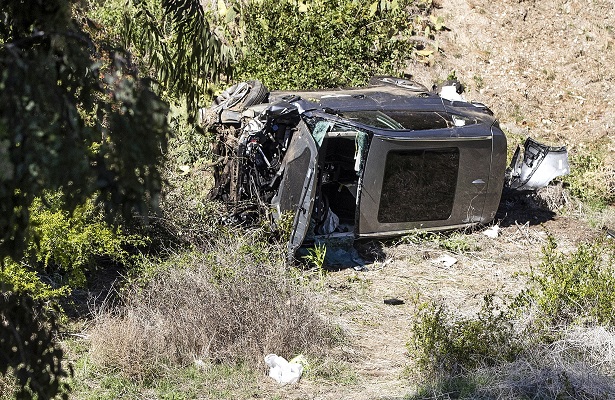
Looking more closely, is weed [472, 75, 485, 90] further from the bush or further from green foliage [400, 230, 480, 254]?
the bush

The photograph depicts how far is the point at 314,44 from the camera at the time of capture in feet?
42.5

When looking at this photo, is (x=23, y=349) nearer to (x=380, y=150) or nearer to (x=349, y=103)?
(x=380, y=150)

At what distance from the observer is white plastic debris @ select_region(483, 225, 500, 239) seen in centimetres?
1056

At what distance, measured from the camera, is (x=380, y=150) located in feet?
30.2

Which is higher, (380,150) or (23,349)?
(23,349)

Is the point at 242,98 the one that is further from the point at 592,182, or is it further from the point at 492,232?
the point at 592,182

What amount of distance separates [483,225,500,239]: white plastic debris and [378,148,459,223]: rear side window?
0.78 m

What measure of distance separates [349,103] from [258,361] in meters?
4.00

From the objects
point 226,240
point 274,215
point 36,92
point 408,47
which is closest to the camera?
point 36,92

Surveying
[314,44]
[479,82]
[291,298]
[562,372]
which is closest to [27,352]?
[291,298]

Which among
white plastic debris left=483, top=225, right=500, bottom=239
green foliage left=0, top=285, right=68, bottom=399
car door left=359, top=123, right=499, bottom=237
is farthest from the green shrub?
white plastic debris left=483, top=225, right=500, bottom=239

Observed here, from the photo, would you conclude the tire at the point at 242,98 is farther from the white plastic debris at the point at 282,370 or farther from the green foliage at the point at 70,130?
the green foliage at the point at 70,130

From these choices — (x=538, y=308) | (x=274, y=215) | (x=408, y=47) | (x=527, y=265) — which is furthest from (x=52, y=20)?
(x=408, y=47)

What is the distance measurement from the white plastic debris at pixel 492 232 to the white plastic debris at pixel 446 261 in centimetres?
91
